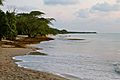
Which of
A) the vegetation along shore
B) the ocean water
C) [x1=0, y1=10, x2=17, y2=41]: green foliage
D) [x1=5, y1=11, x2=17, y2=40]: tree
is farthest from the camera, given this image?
[x1=5, y1=11, x2=17, y2=40]: tree

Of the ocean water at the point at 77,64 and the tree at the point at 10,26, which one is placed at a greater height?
the tree at the point at 10,26

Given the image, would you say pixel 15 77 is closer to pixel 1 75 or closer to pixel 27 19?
pixel 1 75

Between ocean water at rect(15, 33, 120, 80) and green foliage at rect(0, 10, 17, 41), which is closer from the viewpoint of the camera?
ocean water at rect(15, 33, 120, 80)

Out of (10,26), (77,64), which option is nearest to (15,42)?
(10,26)

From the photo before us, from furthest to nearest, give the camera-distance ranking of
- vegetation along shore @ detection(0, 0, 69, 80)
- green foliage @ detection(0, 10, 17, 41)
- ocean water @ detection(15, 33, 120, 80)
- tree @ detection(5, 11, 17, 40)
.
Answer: tree @ detection(5, 11, 17, 40)
green foliage @ detection(0, 10, 17, 41)
ocean water @ detection(15, 33, 120, 80)
vegetation along shore @ detection(0, 0, 69, 80)

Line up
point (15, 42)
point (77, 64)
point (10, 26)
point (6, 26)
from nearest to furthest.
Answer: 1. point (77, 64)
2. point (6, 26)
3. point (10, 26)
4. point (15, 42)

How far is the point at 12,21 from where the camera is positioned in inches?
Answer: 2144

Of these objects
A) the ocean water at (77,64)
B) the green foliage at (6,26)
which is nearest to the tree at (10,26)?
the green foliage at (6,26)

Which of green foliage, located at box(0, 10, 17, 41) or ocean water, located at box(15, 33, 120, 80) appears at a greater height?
green foliage, located at box(0, 10, 17, 41)

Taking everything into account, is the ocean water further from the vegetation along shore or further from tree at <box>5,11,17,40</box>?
tree at <box>5,11,17,40</box>

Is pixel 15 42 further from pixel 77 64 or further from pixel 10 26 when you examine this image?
pixel 77 64

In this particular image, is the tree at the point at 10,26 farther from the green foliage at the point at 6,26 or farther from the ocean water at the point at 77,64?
the ocean water at the point at 77,64

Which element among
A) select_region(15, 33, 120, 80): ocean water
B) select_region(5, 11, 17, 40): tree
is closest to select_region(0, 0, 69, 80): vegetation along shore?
select_region(5, 11, 17, 40): tree

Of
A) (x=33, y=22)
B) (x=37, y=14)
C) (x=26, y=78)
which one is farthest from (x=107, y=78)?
(x=37, y=14)
